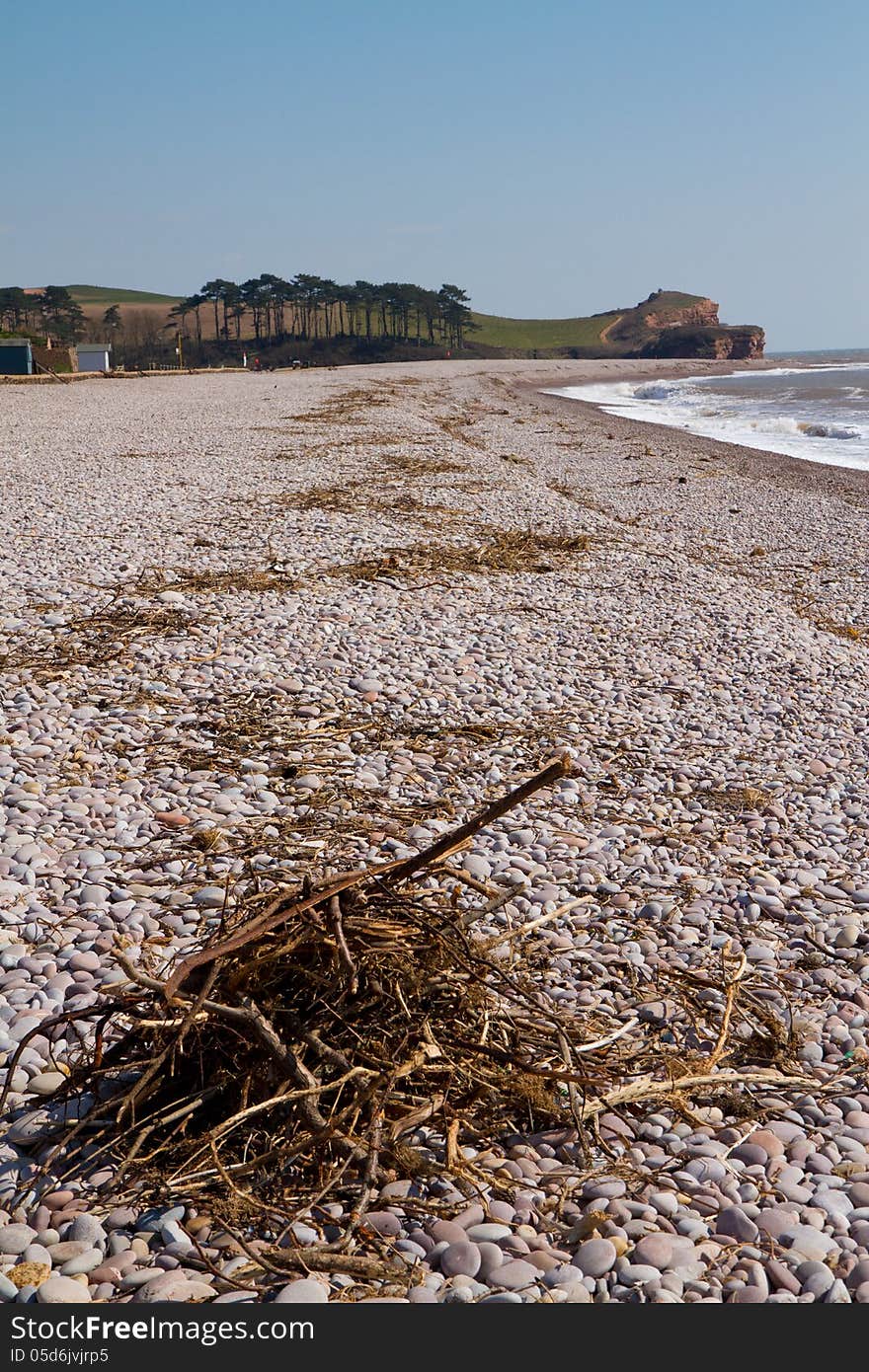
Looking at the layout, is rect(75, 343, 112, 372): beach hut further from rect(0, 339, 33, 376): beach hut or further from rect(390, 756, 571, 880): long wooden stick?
rect(390, 756, 571, 880): long wooden stick

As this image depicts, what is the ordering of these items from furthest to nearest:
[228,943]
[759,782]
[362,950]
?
[759,782] < [362,950] < [228,943]

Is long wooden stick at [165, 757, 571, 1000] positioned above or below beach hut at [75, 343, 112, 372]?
below

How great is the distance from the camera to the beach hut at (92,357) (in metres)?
53.8

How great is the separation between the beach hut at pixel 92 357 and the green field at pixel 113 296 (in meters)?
99.6

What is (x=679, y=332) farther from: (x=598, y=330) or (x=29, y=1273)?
(x=29, y=1273)

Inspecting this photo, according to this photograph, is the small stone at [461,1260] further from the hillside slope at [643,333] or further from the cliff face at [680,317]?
the cliff face at [680,317]

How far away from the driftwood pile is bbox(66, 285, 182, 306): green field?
513ft

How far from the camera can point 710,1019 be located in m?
3.76

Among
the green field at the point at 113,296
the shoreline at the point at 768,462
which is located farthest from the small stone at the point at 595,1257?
the green field at the point at 113,296

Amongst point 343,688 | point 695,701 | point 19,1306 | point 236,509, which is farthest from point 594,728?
point 236,509

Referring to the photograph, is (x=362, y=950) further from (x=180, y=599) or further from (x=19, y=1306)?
(x=180, y=599)

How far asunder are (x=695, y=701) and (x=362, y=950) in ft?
14.7

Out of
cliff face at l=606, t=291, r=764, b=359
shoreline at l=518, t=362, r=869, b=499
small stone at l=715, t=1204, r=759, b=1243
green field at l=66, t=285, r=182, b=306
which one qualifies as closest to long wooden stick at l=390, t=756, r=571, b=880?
small stone at l=715, t=1204, r=759, b=1243

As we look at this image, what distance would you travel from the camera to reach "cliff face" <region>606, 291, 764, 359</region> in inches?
4736
